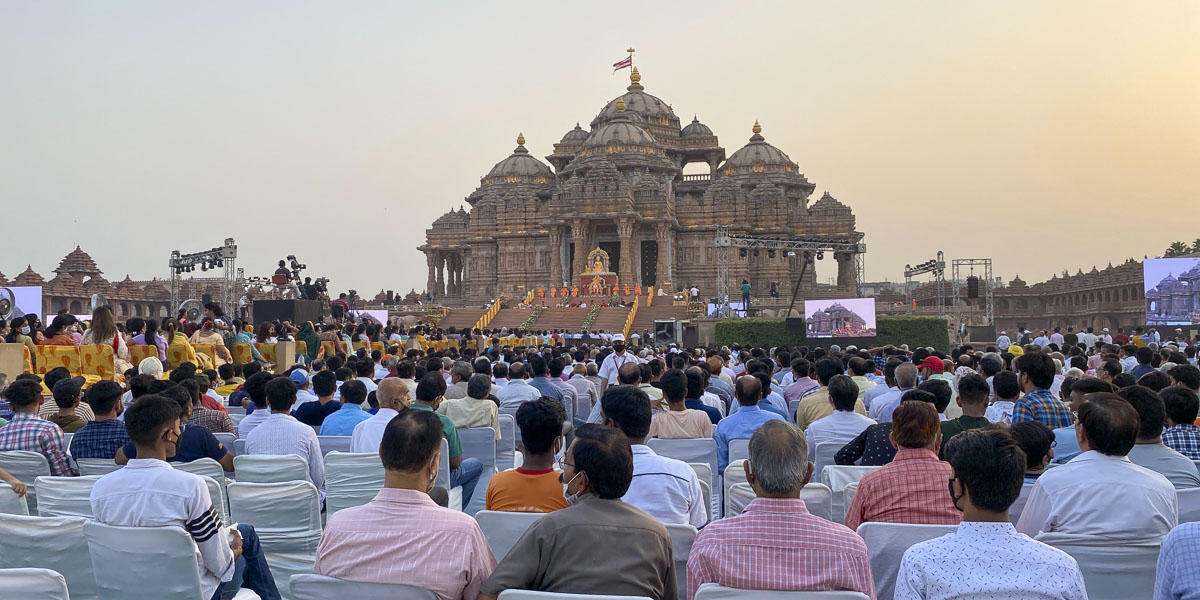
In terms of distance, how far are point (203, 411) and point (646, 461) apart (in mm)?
4740

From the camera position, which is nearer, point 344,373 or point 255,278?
point 344,373

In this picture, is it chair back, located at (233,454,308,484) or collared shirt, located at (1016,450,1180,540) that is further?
chair back, located at (233,454,308,484)

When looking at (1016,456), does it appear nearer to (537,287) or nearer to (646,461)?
(646,461)

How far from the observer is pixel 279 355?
1738 cm

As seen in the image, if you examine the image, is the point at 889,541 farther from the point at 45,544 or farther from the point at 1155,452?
the point at 45,544

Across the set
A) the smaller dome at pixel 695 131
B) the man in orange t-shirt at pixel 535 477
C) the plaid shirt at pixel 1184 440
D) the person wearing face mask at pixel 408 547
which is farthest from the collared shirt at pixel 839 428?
the smaller dome at pixel 695 131

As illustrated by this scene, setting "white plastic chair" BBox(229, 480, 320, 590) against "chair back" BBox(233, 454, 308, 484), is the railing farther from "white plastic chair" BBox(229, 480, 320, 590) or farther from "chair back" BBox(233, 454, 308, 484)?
"white plastic chair" BBox(229, 480, 320, 590)

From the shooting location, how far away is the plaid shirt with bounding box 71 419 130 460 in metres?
6.86

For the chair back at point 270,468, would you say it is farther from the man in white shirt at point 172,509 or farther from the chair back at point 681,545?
the chair back at point 681,545

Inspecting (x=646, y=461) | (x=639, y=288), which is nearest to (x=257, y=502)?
(x=646, y=461)

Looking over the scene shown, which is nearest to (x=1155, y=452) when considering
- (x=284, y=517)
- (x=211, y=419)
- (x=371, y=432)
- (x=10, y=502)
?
(x=284, y=517)

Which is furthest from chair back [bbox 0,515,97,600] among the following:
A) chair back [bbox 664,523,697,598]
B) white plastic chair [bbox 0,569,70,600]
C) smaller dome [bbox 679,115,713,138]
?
smaller dome [bbox 679,115,713,138]

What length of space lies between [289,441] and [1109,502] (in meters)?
5.31

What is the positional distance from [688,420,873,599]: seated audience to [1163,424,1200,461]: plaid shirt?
13.4 feet
